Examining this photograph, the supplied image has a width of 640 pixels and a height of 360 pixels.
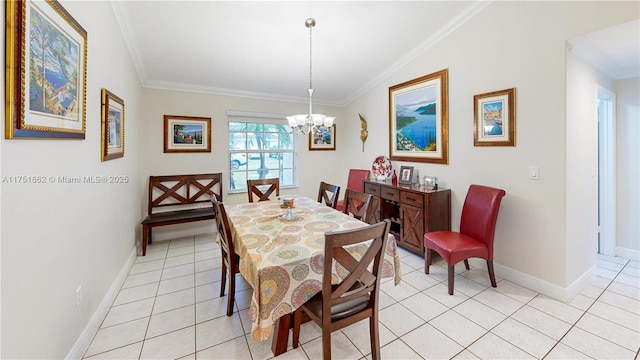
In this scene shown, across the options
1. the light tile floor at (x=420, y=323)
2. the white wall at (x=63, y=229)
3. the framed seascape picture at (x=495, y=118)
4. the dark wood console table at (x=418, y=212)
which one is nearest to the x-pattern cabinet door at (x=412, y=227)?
the dark wood console table at (x=418, y=212)

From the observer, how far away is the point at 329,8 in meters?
2.57

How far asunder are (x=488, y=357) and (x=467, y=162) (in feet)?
6.65

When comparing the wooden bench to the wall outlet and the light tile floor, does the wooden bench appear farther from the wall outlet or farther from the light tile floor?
the wall outlet

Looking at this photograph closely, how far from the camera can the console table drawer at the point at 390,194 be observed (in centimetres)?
344

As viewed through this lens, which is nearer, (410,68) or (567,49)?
(567,49)

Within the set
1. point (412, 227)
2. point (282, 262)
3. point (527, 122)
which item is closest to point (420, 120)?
point (527, 122)

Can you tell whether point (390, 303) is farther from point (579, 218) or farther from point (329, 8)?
point (329, 8)

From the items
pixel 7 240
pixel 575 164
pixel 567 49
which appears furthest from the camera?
pixel 575 164

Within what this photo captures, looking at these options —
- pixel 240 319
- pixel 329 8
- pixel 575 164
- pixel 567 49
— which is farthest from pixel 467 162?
pixel 240 319

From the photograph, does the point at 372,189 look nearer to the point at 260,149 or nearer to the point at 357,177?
the point at 357,177

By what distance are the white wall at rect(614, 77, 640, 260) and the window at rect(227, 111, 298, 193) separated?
4.40m

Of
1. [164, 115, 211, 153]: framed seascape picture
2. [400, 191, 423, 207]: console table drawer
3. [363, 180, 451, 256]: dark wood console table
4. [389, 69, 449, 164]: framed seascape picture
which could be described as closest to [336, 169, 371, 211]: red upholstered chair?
[389, 69, 449, 164]: framed seascape picture

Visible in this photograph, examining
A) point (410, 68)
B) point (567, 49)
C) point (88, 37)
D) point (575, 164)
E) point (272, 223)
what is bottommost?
point (272, 223)

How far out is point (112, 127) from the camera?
7.74 ft
